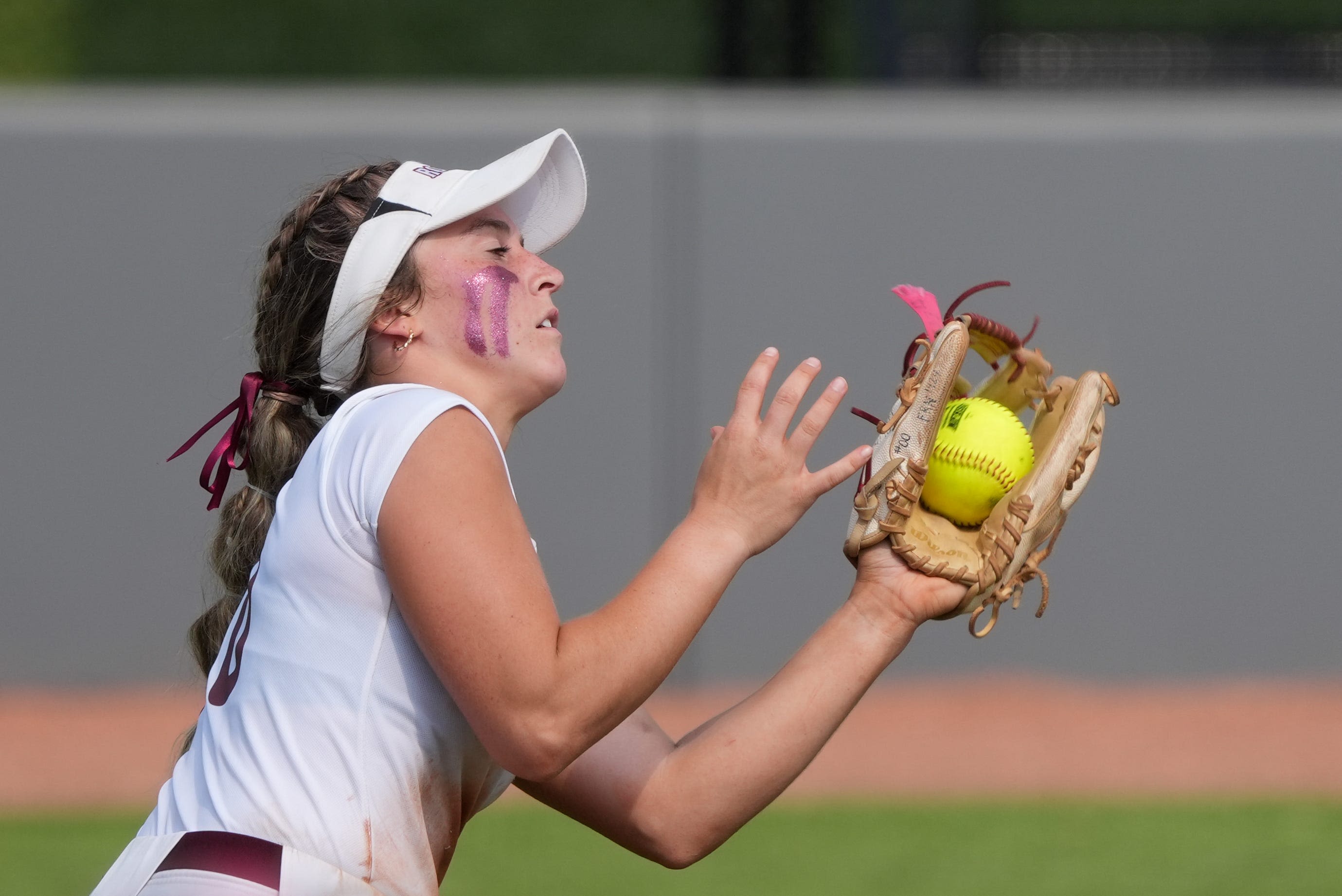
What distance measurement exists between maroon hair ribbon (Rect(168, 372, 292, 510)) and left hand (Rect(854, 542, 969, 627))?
2.72 ft

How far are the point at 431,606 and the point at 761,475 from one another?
1.38 ft

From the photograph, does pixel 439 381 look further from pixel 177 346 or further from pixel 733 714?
pixel 177 346

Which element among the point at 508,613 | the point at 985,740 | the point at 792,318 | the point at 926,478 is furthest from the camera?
the point at 792,318

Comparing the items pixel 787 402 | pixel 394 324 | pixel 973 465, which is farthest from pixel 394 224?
pixel 973 465

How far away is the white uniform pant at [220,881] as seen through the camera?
167 centimetres

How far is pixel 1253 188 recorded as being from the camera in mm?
7543

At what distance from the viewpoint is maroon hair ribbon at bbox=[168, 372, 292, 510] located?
84.9 inches

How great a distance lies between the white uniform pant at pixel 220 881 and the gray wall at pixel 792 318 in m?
5.73

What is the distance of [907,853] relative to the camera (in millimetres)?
5383

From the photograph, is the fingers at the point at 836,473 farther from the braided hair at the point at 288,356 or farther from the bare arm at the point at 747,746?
the braided hair at the point at 288,356

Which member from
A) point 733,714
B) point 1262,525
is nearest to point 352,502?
point 733,714

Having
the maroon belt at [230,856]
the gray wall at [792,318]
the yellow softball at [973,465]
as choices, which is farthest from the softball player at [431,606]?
the gray wall at [792,318]

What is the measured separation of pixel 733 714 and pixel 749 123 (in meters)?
→ 5.86

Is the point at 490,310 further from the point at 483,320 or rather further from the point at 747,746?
the point at 747,746
